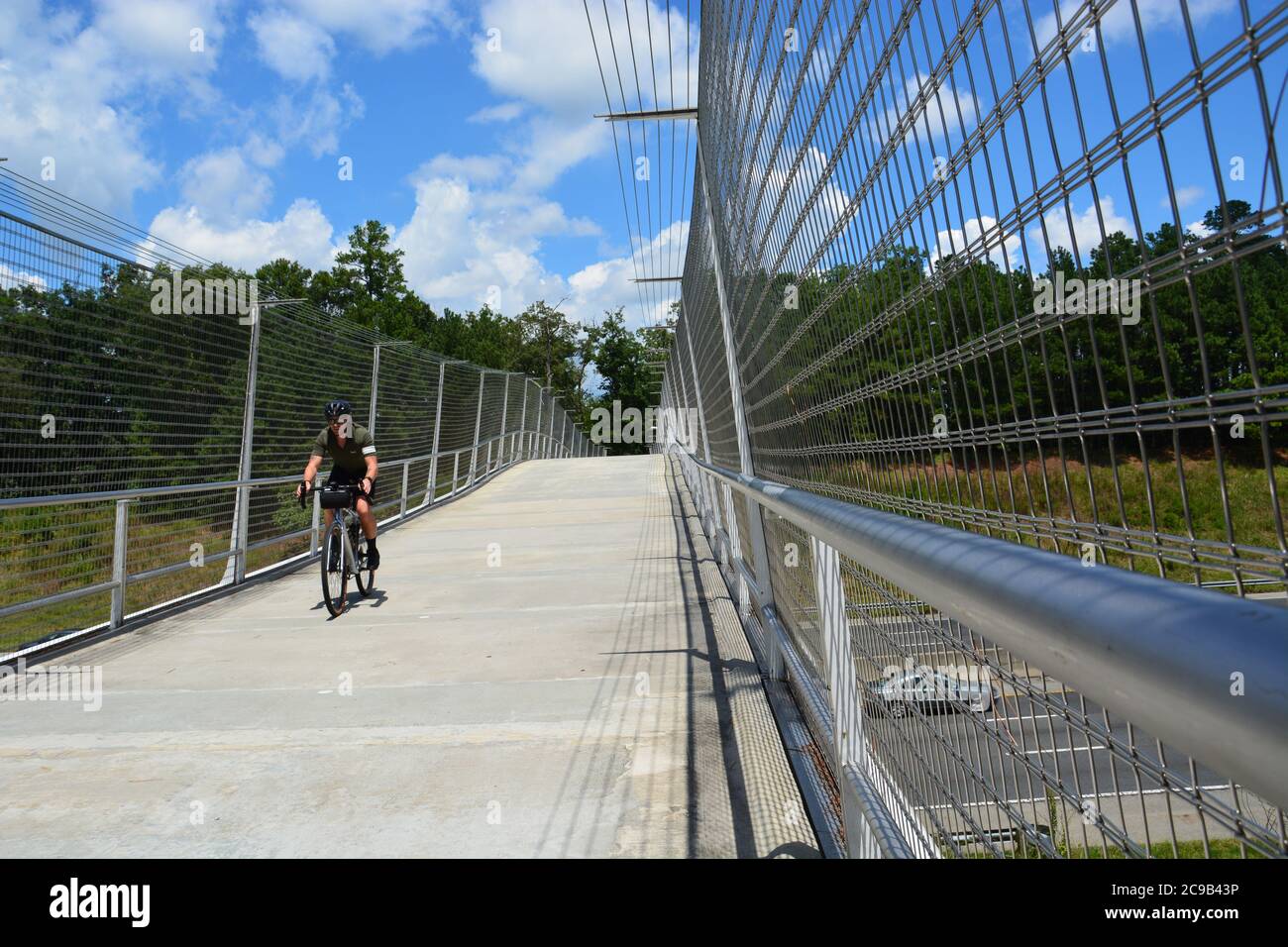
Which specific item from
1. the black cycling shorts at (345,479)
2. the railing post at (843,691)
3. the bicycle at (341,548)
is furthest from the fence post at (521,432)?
the railing post at (843,691)

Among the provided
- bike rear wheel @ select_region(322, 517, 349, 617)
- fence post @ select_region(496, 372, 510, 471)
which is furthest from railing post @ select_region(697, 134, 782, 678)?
fence post @ select_region(496, 372, 510, 471)

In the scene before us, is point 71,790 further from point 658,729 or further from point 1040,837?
point 1040,837

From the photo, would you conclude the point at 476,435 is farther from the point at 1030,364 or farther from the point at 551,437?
the point at 1030,364

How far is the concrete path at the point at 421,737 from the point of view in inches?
120

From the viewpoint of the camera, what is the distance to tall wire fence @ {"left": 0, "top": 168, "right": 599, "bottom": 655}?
19.7ft

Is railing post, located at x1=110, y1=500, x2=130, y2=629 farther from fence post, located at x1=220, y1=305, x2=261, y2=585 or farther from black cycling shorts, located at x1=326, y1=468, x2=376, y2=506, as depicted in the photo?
fence post, located at x1=220, y1=305, x2=261, y2=585

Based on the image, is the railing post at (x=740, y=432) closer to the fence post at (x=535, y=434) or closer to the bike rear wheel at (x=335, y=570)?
the bike rear wheel at (x=335, y=570)

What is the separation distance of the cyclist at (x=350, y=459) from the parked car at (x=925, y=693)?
588cm

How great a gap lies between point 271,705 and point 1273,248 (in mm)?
4581

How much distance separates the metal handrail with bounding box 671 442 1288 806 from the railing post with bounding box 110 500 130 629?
6.97 meters

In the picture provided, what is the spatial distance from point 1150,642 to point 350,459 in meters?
7.48

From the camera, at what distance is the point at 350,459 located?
25.1 feet

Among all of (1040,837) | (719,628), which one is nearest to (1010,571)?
(1040,837)
